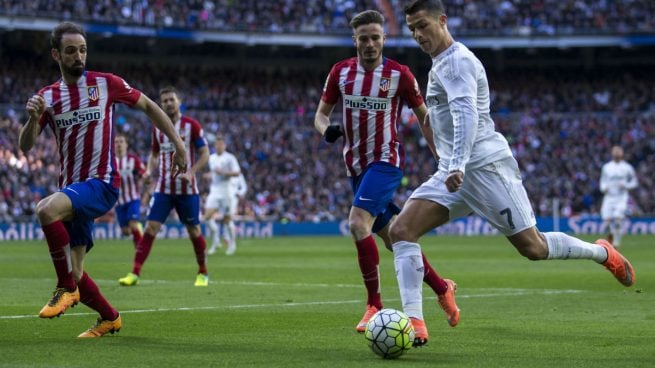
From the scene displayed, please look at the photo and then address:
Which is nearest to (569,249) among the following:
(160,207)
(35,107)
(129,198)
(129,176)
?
(35,107)

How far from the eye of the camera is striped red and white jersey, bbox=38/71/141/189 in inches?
346

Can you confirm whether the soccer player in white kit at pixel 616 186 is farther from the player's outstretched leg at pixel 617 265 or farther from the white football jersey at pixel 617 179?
the player's outstretched leg at pixel 617 265

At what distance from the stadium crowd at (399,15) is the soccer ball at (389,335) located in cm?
4281

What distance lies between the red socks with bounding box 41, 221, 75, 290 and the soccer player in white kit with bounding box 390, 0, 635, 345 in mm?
2448

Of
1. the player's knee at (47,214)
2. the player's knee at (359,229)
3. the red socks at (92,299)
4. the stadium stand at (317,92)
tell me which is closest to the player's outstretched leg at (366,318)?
the player's knee at (359,229)

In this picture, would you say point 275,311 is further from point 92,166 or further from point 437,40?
point 437,40

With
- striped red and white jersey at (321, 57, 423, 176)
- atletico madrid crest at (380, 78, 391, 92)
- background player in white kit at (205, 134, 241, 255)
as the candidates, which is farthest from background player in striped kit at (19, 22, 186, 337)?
background player in white kit at (205, 134, 241, 255)

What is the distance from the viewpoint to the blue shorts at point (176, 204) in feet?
50.2

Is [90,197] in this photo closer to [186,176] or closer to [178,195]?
[186,176]

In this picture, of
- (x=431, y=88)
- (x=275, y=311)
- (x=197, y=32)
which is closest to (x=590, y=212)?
(x=197, y=32)

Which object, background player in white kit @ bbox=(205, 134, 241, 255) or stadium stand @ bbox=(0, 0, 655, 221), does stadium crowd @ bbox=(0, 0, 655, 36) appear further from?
background player in white kit @ bbox=(205, 134, 241, 255)

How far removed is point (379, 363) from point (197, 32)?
4428cm

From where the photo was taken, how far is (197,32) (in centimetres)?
5031

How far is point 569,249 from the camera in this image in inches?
324
